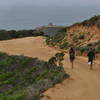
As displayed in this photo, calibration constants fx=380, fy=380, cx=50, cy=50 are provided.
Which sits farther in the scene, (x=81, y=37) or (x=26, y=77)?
(x=81, y=37)

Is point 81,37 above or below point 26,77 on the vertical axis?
above

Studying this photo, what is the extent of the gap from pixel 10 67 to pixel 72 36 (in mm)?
15739

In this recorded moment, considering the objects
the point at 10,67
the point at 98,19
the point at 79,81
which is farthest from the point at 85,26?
the point at 79,81

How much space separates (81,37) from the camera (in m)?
41.3

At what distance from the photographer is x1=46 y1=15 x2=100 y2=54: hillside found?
119 ft

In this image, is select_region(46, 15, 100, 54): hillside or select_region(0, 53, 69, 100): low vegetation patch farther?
select_region(46, 15, 100, 54): hillside

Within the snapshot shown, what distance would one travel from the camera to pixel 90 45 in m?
35.5

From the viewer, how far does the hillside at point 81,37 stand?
119ft

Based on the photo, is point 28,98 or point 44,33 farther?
point 44,33

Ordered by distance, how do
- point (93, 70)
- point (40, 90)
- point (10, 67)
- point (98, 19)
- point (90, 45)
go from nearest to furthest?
point (40, 90) → point (93, 70) → point (10, 67) → point (90, 45) → point (98, 19)

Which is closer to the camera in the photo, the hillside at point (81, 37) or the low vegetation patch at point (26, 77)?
the low vegetation patch at point (26, 77)

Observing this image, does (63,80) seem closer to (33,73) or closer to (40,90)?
(40,90)

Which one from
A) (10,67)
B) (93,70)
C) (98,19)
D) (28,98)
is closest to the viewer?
(28,98)

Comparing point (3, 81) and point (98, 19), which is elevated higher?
point (98, 19)
